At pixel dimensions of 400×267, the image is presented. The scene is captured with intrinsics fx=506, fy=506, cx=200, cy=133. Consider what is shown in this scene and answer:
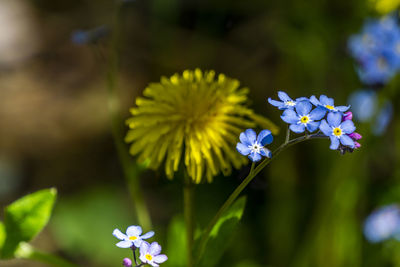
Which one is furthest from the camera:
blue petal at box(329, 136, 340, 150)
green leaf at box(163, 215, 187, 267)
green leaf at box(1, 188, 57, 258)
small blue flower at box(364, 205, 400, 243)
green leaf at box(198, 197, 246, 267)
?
small blue flower at box(364, 205, 400, 243)

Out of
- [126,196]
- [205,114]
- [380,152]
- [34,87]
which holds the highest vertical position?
[34,87]

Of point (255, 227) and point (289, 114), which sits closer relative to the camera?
point (289, 114)

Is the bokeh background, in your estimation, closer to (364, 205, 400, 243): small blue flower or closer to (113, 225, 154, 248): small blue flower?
(364, 205, 400, 243): small blue flower

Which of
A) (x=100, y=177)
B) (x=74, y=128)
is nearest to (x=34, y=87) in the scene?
(x=74, y=128)

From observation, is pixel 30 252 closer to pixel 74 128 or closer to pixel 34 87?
pixel 74 128

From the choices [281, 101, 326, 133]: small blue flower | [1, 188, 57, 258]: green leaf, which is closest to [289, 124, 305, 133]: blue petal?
[281, 101, 326, 133]: small blue flower
